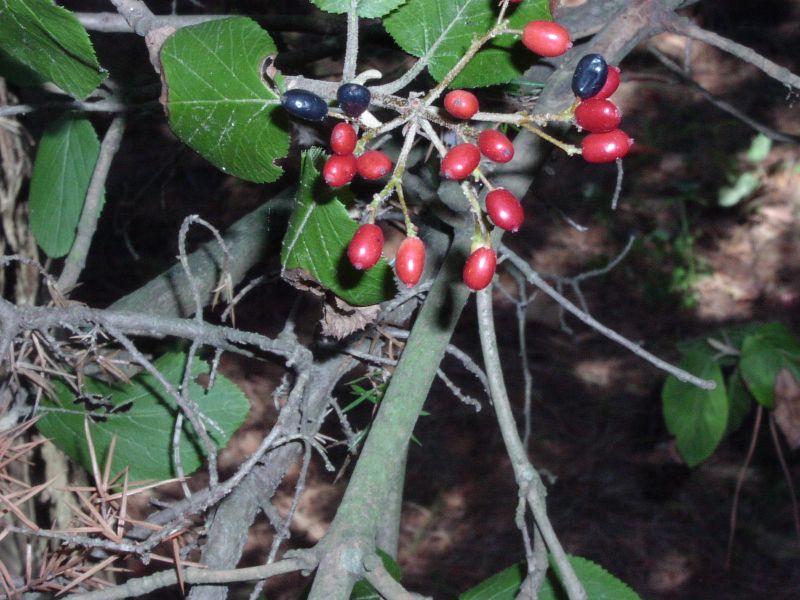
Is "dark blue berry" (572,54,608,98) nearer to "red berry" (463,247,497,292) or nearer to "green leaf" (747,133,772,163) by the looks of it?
"red berry" (463,247,497,292)

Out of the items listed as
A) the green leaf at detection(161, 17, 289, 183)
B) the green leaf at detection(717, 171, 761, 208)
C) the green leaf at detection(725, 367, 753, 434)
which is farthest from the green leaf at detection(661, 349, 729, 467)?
the green leaf at detection(717, 171, 761, 208)

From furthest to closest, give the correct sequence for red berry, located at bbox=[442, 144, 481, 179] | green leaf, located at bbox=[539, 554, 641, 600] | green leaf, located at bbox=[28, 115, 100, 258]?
green leaf, located at bbox=[28, 115, 100, 258]
green leaf, located at bbox=[539, 554, 641, 600]
red berry, located at bbox=[442, 144, 481, 179]

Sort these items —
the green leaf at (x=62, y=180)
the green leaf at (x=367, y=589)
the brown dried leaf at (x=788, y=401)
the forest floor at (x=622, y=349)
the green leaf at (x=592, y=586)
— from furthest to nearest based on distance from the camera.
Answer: the forest floor at (x=622, y=349), the brown dried leaf at (x=788, y=401), the green leaf at (x=62, y=180), the green leaf at (x=367, y=589), the green leaf at (x=592, y=586)

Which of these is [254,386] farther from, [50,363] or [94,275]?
[50,363]

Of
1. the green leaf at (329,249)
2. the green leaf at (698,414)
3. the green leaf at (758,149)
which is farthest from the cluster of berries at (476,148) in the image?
the green leaf at (758,149)

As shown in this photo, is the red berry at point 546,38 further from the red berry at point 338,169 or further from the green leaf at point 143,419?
the green leaf at point 143,419

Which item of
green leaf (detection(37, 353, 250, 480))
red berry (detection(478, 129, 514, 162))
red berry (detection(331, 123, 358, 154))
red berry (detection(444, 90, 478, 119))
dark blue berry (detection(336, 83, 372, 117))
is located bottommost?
green leaf (detection(37, 353, 250, 480))

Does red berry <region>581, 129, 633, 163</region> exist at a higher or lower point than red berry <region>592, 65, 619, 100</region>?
lower
